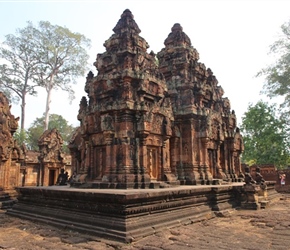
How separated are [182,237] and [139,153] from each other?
3415 mm

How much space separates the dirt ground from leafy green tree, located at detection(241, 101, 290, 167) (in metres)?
18.5

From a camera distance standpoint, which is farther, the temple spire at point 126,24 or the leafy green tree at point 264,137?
the leafy green tree at point 264,137

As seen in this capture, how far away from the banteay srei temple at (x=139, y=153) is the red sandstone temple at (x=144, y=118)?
34mm

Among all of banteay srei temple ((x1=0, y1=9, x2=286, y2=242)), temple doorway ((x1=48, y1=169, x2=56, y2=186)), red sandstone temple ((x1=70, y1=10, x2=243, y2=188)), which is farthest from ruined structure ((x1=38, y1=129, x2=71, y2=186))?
red sandstone temple ((x1=70, y1=10, x2=243, y2=188))

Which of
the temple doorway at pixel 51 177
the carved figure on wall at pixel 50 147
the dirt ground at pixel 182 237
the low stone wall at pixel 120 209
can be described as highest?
the carved figure on wall at pixel 50 147

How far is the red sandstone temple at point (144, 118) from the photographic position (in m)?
8.23

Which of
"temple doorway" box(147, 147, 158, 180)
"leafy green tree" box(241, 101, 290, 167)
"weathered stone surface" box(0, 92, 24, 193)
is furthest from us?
"leafy green tree" box(241, 101, 290, 167)

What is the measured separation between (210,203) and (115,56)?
5.81 meters

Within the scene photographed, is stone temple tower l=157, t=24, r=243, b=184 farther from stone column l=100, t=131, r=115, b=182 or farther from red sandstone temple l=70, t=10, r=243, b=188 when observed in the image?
stone column l=100, t=131, r=115, b=182

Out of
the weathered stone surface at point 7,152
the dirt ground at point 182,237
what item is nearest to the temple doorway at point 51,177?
the weathered stone surface at point 7,152

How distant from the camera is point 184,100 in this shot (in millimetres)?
11211

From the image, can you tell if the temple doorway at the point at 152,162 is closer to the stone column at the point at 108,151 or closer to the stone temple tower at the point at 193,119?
the stone column at the point at 108,151

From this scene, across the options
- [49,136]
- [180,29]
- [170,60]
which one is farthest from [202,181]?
[49,136]

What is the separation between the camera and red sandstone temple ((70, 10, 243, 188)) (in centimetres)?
823
